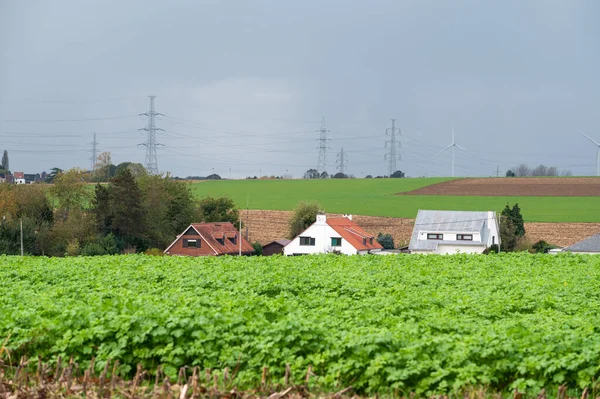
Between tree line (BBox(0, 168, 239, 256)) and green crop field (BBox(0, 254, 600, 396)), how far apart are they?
54.5 meters

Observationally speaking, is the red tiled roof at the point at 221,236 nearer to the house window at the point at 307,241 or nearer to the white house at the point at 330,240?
the white house at the point at 330,240

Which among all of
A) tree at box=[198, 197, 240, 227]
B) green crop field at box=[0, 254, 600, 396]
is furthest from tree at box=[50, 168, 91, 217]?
green crop field at box=[0, 254, 600, 396]

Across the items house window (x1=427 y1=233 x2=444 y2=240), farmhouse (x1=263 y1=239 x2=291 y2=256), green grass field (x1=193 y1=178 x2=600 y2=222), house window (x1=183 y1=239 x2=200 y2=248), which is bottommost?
farmhouse (x1=263 y1=239 x2=291 y2=256)

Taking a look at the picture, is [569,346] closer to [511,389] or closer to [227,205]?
[511,389]

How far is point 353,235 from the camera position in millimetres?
76438

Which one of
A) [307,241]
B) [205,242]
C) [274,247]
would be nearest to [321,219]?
[307,241]

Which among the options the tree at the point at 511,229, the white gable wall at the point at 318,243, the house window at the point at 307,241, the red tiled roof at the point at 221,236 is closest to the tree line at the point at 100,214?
the red tiled roof at the point at 221,236

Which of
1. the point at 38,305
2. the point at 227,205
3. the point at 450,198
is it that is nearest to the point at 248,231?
the point at 227,205

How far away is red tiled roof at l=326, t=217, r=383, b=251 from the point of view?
74125 mm

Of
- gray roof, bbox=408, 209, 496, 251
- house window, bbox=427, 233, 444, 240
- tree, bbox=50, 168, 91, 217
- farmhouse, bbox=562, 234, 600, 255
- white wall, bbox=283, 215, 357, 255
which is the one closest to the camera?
farmhouse, bbox=562, 234, 600, 255

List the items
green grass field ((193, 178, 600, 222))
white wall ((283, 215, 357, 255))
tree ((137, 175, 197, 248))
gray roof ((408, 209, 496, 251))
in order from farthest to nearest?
1. green grass field ((193, 178, 600, 222))
2. tree ((137, 175, 197, 248))
3. gray roof ((408, 209, 496, 251))
4. white wall ((283, 215, 357, 255))

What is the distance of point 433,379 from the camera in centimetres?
1049

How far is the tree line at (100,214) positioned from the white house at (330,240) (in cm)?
1408

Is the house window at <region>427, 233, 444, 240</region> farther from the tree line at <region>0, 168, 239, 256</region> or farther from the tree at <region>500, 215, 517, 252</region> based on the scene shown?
the tree line at <region>0, 168, 239, 256</region>
